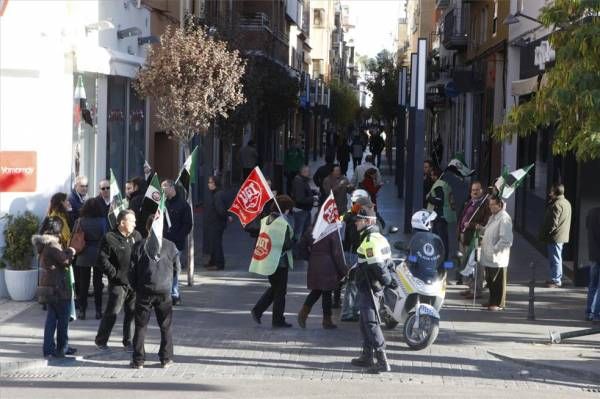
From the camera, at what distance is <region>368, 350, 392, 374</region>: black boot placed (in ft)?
40.5

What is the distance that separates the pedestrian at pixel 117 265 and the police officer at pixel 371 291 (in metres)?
2.58

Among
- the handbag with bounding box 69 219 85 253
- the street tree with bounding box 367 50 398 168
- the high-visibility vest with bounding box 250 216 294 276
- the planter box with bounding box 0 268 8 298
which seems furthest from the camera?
the street tree with bounding box 367 50 398 168

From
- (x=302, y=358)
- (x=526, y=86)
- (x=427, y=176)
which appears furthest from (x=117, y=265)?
(x=526, y=86)

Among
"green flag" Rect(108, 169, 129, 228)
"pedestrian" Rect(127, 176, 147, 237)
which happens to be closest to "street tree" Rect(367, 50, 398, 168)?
"pedestrian" Rect(127, 176, 147, 237)

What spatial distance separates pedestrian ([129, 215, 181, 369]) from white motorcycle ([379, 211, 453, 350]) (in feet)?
9.22

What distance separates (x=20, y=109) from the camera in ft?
56.8

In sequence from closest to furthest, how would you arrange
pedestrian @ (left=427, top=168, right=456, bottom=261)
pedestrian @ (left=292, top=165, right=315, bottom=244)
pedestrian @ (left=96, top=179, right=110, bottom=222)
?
1. pedestrian @ (left=96, top=179, right=110, bottom=222)
2. pedestrian @ (left=427, top=168, right=456, bottom=261)
3. pedestrian @ (left=292, top=165, right=315, bottom=244)

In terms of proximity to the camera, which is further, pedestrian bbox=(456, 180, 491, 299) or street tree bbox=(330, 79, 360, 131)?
A: street tree bbox=(330, 79, 360, 131)

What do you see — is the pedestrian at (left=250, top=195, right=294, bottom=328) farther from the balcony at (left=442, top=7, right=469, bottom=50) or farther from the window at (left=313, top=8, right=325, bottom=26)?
the window at (left=313, top=8, right=325, bottom=26)

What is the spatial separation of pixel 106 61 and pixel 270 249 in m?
6.85

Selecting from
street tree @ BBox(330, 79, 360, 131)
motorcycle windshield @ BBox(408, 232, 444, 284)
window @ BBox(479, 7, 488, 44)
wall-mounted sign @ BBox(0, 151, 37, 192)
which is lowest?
motorcycle windshield @ BBox(408, 232, 444, 284)

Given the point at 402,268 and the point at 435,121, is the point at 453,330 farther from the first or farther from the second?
the point at 435,121

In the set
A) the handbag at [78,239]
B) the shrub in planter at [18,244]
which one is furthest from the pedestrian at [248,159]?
the handbag at [78,239]

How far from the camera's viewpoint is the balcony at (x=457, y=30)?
4881cm
